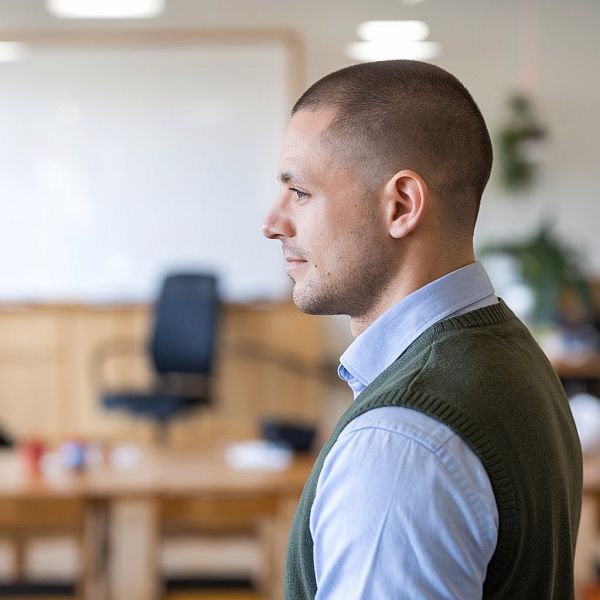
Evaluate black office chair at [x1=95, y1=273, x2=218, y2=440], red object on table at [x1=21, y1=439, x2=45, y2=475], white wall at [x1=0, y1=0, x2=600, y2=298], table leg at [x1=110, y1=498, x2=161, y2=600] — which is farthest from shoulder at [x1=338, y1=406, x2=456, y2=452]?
white wall at [x1=0, y1=0, x2=600, y2=298]

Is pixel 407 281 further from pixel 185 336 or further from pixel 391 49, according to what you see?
pixel 391 49

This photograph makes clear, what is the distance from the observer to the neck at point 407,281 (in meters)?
1.00

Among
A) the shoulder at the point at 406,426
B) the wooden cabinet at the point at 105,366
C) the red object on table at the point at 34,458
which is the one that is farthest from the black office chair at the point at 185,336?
the shoulder at the point at 406,426

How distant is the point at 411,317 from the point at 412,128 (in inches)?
6.8

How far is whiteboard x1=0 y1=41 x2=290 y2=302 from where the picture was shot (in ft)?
20.5

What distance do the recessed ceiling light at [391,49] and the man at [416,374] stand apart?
17.8 feet

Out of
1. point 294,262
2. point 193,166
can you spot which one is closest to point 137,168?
point 193,166

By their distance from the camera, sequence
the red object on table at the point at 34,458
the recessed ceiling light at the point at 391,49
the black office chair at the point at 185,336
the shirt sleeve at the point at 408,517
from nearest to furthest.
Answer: the shirt sleeve at the point at 408,517, the red object on table at the point at 34,458, the black office chair at the point at 185,336, the recessed ceiling light at the point at 391,49

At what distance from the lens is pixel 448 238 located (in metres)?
1.01

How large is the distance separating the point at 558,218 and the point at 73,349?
2968mm

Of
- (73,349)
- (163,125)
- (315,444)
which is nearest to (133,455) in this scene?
(315,444)

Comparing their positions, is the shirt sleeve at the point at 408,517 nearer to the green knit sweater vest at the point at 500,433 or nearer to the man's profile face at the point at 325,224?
the green knit sweater vest at the point at 500,433

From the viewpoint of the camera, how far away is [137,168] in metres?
6.29

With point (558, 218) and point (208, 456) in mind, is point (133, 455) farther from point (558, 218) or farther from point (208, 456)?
point (558, 218)
